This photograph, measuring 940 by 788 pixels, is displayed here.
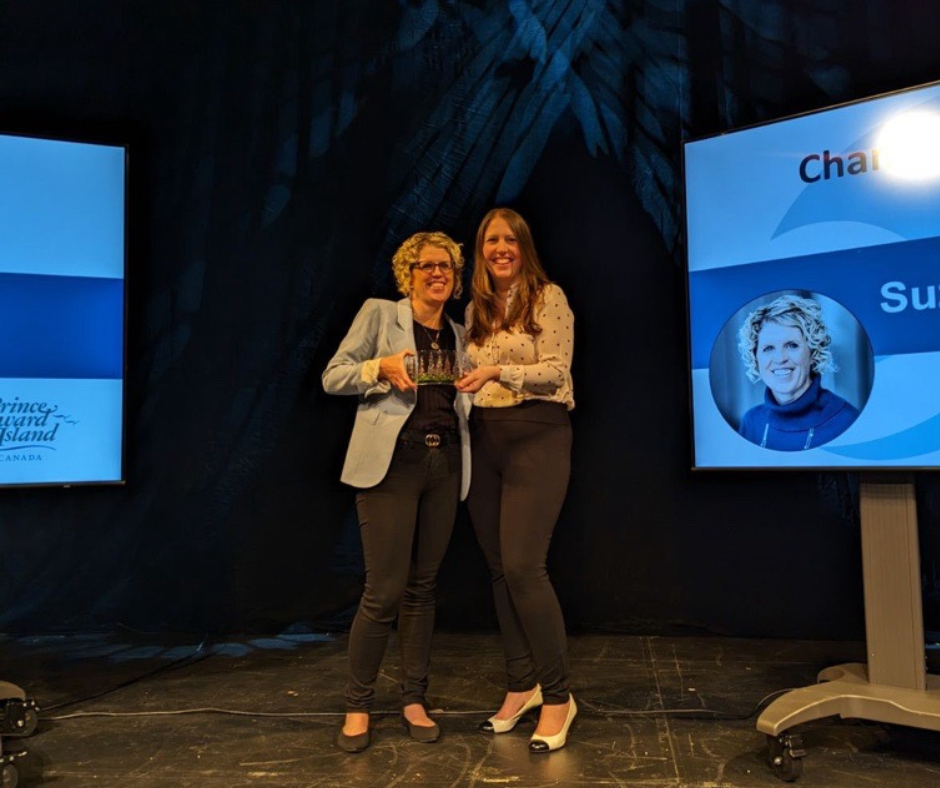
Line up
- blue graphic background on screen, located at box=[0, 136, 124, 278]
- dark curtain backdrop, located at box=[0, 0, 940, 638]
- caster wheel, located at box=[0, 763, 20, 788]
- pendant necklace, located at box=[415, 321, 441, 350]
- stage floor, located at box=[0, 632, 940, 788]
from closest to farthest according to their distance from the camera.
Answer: caster wheel, located at box=[0, 763, 20, 788] < stage floor, located at box=[0, 632, 940, 788] < pendant necklace, located at box=[415, 321, 441, 350] < blue graphic background on screen, located at box=[0, 136, 124, 278] < dark curtain backdrop, located at box=[0, 0, 940, 638]

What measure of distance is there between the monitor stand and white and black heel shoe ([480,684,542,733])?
66cm

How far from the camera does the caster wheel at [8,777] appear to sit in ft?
6.10

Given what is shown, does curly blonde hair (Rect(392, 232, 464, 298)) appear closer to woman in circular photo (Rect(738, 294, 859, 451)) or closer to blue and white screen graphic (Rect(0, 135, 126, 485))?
woman in circular photo (Rect(738, 294, 859, 451))

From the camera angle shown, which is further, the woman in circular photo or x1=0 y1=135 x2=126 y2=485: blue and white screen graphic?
x1=0 y1=135 x2=126 y2=485: blue and white screen graphic

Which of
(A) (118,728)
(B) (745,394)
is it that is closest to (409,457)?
(B) (745,394)

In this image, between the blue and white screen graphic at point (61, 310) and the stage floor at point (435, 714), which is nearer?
the stage floor at point (435, 714)

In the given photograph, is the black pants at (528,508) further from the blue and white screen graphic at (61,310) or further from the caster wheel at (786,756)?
the blue and white screen graphic at (61,310)

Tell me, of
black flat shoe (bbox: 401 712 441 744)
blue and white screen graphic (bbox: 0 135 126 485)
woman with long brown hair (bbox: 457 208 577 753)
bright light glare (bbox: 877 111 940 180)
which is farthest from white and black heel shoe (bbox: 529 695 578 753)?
blue and white screen graphic (bbox: 0 135 126 485)

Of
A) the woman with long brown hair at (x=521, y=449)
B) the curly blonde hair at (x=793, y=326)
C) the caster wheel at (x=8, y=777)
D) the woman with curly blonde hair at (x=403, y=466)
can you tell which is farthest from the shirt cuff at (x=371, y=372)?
the caster wheel at (x=8, y=777)

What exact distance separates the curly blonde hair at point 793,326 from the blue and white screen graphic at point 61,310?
7.26ft

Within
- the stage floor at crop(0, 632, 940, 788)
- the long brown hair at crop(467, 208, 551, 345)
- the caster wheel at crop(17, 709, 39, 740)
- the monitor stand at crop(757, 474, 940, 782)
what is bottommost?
the stage floor at crop(0, 632, 940, 788)

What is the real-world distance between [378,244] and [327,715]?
1.99 meters

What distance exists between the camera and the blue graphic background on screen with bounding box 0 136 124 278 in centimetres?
283

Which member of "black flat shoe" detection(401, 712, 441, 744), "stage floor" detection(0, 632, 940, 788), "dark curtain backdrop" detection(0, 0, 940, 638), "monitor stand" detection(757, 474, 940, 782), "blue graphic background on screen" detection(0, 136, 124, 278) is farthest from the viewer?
"dark curtain backdrop" detection(0, 0, 940, 638)
